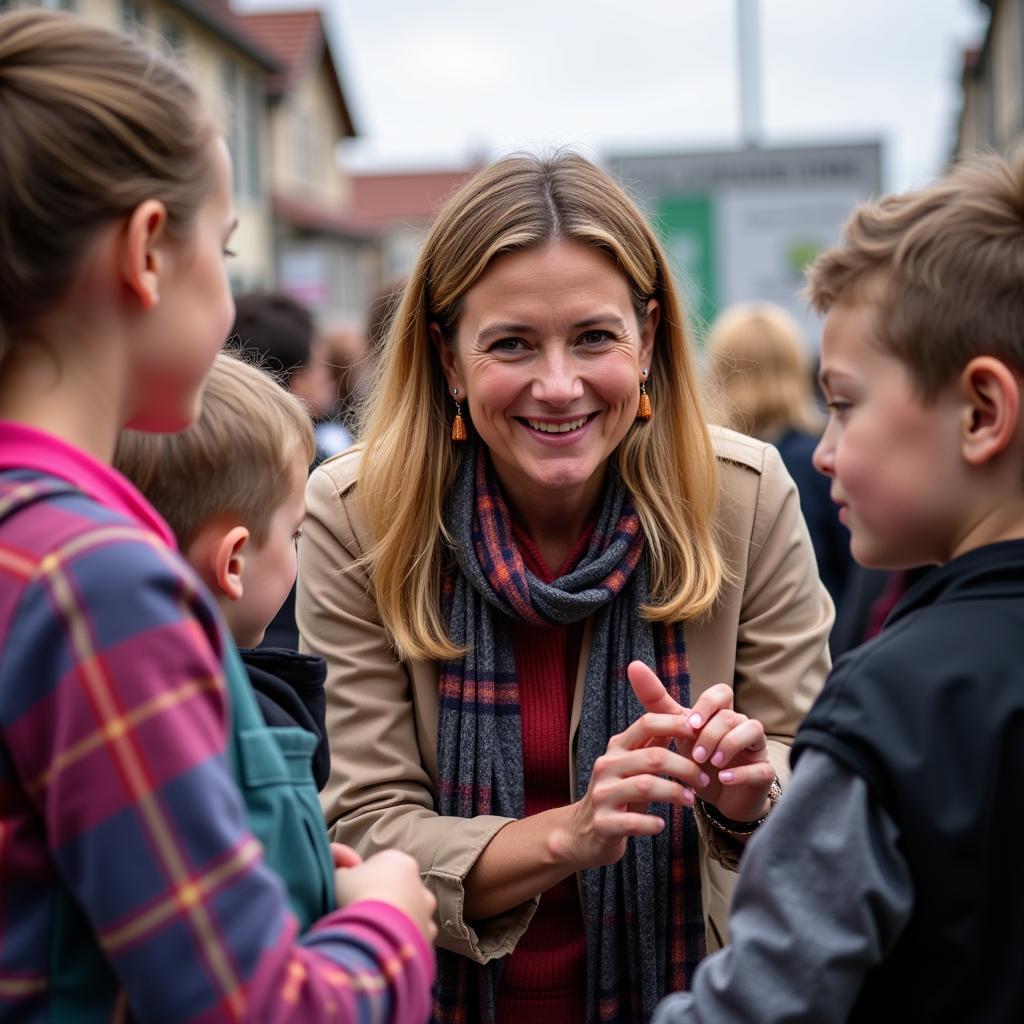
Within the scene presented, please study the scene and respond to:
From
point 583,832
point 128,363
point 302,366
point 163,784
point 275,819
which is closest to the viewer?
point 163,784

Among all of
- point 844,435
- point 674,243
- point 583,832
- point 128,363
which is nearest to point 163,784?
point 128,363

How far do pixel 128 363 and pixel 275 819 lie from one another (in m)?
0.54

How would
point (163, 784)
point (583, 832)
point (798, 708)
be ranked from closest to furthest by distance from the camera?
point (163, 784) → point (583, 832) → point (798, 708)

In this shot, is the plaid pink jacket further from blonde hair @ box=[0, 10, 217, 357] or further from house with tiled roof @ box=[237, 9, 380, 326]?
house with tiled roof @ box=[237, 9, 380, 326]

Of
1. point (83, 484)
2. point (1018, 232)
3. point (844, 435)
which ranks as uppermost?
point (1018, 232)

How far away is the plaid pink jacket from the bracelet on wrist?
1309mm

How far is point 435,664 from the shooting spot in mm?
2711

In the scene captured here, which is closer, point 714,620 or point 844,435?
point 844,435

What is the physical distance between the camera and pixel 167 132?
1.42 meters

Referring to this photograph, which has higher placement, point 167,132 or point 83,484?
point 167,132

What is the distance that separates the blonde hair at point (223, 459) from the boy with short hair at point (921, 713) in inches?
32.3

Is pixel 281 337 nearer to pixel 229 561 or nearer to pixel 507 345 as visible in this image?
pixel 507 345

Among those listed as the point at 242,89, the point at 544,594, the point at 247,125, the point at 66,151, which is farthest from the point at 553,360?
the point at 242,89

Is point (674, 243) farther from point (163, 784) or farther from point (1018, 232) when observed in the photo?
point (163, 784)
